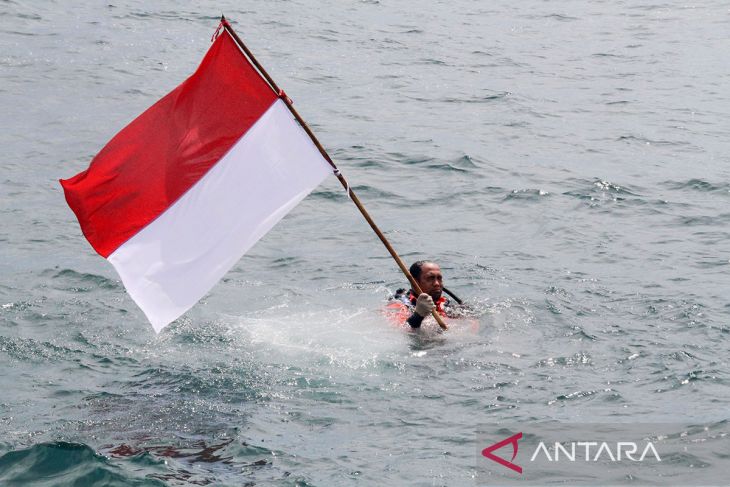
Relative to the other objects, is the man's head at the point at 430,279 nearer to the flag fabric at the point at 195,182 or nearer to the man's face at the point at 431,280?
the man's face at the point at 431,280

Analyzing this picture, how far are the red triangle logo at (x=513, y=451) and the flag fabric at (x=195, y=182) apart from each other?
285cm

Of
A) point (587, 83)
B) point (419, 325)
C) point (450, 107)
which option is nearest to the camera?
point (419, 325)

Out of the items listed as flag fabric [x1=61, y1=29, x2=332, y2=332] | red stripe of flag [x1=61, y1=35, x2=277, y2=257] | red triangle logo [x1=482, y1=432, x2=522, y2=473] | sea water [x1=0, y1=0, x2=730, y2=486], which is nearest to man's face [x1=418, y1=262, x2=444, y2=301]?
sea water [x1=0, y1=0, x2=730, y2=486]

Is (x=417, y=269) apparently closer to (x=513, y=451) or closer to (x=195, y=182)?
(x=195, y=182)

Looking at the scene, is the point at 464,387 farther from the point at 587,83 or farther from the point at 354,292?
the point at 587,83

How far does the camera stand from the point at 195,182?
1059 cm

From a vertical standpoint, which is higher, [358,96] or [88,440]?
[88,440]

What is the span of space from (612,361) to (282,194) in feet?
12.4

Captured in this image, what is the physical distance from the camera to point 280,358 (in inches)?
467

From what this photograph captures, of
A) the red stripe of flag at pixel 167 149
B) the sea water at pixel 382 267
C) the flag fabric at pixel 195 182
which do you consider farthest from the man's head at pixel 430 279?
the red stripe of flag at pixel 167 149

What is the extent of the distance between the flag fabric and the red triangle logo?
2.85 m

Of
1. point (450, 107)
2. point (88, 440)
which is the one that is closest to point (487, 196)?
point (450, 107)

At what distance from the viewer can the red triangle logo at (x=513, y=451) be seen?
9.06 m

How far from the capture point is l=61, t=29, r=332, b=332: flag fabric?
10320mm
